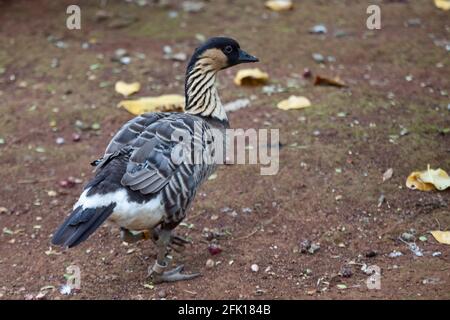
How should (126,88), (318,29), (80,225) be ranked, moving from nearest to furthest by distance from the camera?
(80,225) < (126,88) < (318,29)

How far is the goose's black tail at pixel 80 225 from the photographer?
4.34 meters

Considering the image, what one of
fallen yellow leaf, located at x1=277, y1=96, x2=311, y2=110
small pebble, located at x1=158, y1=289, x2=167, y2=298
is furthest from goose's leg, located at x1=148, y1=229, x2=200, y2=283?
fallen yellow leaf, located at x1=277, y1=96, x2=311, y2=110

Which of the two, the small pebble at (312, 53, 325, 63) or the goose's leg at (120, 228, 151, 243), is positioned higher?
the small pebble at (312, 53, 325, 63)

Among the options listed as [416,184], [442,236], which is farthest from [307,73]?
[442,236]

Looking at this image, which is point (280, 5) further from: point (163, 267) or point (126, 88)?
point (163, 267)

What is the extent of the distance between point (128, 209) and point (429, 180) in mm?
2641

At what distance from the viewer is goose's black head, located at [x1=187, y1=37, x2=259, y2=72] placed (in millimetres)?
5609

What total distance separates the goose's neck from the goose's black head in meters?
0.04

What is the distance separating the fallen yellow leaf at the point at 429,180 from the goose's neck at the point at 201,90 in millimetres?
1748

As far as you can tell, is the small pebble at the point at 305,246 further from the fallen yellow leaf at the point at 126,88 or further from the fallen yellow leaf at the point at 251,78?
the fallen yellow leaf at the point at 126,88

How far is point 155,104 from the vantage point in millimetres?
7223

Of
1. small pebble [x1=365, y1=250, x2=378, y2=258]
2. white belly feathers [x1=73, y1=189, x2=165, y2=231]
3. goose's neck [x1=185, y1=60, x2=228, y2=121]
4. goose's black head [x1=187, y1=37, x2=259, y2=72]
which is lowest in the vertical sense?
small pebble [x1=365, y1=250, x2=378, y2=258]

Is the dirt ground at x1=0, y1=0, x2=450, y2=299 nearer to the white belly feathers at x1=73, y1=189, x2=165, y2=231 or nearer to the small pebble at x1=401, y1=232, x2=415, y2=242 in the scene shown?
the small pebble at x1=401, y1=232, x2=415, y2=242

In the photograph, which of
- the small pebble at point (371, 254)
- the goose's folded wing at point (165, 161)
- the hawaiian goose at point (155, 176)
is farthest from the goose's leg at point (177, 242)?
the small pebble at point (371, 254)
